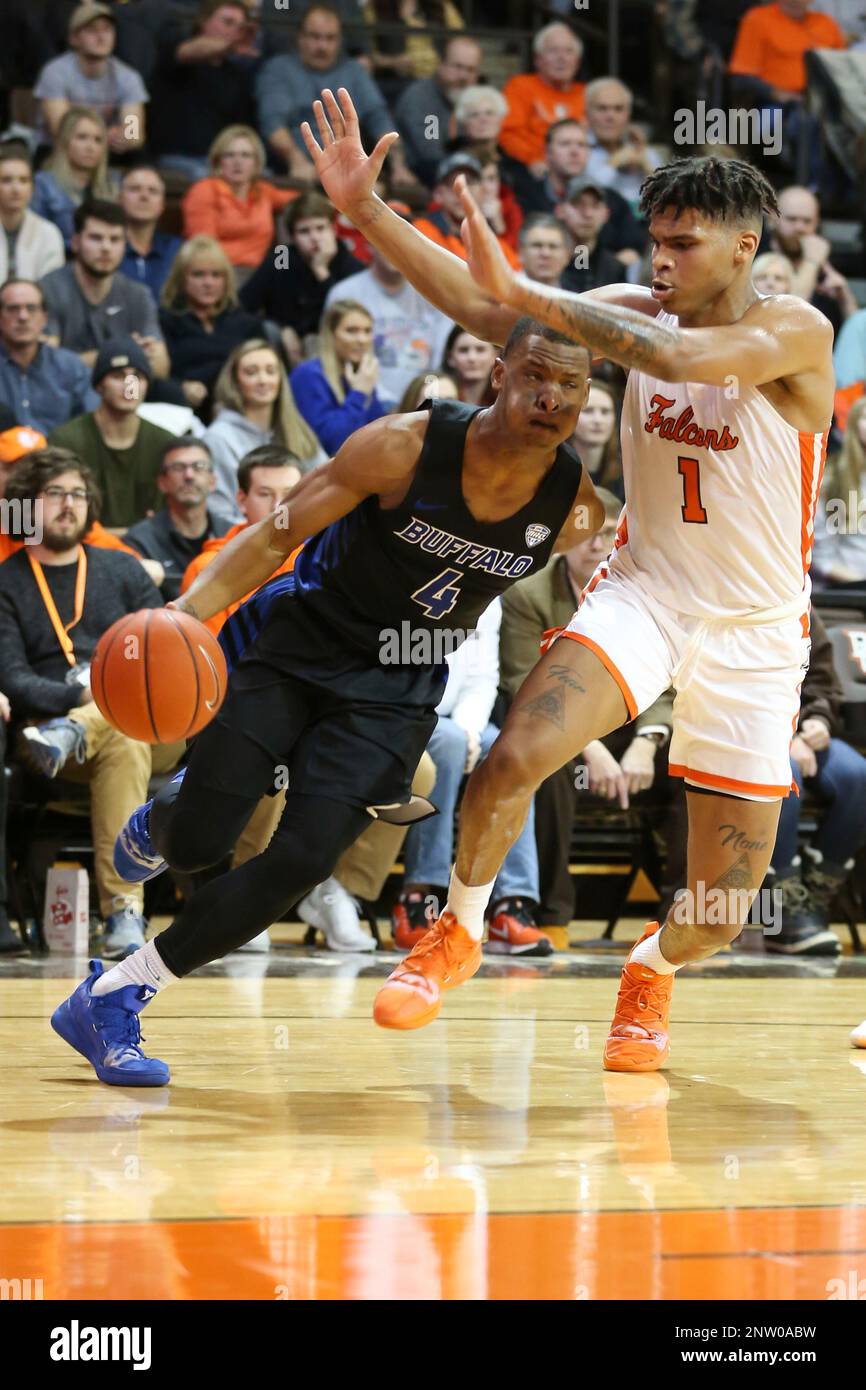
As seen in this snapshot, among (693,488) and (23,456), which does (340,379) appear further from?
(693,488)

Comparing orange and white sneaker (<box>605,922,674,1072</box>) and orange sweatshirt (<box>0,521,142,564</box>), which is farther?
orange sweatshirt (<box>0,521,142,564</box>)

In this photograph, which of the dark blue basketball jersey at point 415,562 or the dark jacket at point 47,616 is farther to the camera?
the dark jacket at point 47,616

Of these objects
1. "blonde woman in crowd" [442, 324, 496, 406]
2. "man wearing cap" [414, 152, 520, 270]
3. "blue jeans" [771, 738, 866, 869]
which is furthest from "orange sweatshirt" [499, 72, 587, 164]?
"blue jeans" [771, 738, 866, 869]

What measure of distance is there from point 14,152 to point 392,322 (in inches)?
86.8

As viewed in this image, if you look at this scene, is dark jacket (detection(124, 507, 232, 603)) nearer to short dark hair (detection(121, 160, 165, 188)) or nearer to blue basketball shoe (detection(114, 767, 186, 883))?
short dark hair (detection(121, 160, 165, 188))

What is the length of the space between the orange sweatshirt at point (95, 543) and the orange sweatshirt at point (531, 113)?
17.7 feet

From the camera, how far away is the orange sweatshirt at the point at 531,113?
11.7 m

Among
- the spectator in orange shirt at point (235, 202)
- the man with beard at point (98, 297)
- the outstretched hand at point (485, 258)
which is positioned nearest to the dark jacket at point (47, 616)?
the man with beard at point (98, 297)

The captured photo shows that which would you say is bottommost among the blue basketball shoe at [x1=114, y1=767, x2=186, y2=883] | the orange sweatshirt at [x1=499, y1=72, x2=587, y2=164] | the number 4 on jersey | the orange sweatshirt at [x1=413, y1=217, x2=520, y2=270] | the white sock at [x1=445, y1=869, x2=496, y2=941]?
the white sock at [x1=445, y1=869, x2=496, y2=941]

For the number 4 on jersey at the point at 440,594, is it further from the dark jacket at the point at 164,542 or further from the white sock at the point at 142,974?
the dark jacket at the point at 164,542

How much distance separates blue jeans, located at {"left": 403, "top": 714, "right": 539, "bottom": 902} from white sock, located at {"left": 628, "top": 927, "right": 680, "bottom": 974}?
255cm

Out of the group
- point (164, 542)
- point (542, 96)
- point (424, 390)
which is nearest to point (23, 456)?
point (164, 542)

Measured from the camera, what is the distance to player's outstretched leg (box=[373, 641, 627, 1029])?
159 inches

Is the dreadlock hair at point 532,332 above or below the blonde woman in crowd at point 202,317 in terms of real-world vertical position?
below
